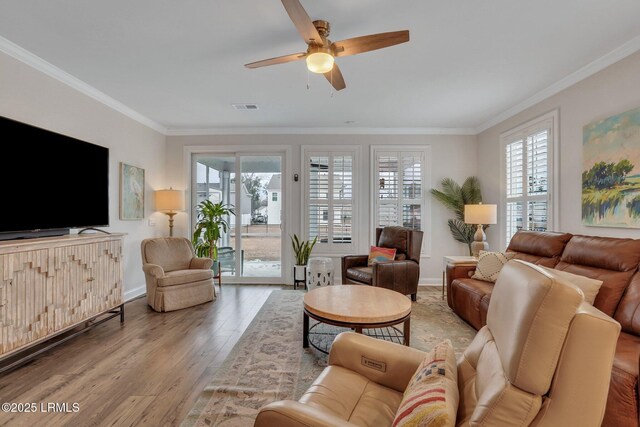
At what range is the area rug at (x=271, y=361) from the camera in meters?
1.85

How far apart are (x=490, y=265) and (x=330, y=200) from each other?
2.60m

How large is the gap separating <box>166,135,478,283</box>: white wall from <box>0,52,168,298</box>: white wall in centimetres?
28

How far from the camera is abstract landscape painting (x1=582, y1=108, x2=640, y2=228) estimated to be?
248 centimetres

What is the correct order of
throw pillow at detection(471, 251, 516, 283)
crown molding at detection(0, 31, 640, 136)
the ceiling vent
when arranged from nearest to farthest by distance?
crown molding at detection(0, 31, 640, 136), throw pillow at detection(471, 251, 516, 283), the ceiling vent

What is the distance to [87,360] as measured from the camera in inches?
97.1

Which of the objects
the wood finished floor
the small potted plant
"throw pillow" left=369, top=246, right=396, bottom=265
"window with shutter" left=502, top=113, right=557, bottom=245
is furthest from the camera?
the small potted plant

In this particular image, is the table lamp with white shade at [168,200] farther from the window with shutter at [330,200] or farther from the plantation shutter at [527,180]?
the plantation shutter at [527,180]

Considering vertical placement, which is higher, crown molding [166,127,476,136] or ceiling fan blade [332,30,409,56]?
crown molding [166,127,476,136]

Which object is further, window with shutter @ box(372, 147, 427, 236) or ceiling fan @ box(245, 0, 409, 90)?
window with shutter @ box(372, 147, 427, 236)

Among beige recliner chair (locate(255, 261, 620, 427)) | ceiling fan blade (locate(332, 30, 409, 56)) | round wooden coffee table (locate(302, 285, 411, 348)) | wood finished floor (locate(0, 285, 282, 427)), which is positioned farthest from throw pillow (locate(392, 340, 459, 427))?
ceiling fan blade (locate(332, 30, 409, 56))

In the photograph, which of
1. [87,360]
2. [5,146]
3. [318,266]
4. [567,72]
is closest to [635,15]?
[567,72]

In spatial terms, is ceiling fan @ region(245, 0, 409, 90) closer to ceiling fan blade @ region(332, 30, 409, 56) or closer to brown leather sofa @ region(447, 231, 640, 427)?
ceiling fan blade @ region(332, 30, 409, 56)

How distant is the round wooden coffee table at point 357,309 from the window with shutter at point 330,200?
2221mm

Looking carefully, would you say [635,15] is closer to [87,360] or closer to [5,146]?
[5,146]
